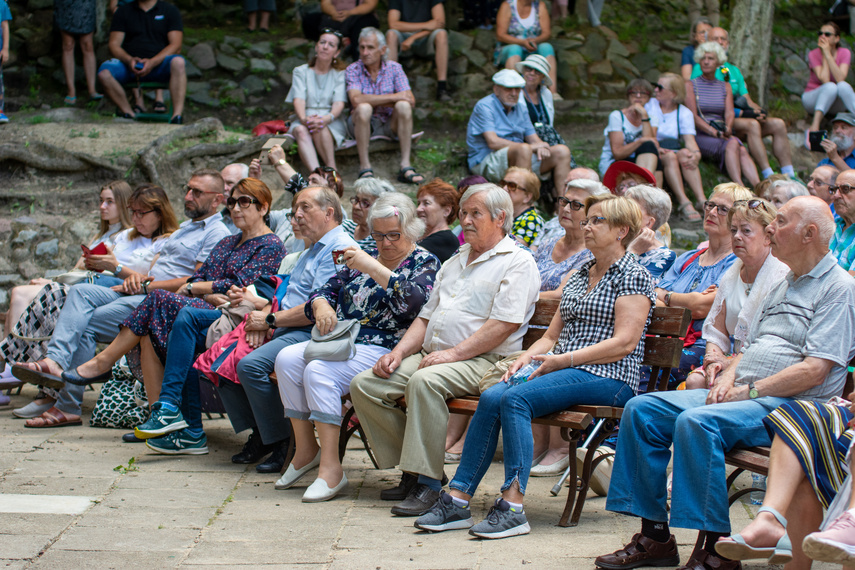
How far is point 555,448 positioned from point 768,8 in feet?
26.7

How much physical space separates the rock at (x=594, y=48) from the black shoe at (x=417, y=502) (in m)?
9.10

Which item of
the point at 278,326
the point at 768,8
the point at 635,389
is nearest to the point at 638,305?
the point at 635,389

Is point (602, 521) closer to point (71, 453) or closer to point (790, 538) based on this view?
point (790, 538)

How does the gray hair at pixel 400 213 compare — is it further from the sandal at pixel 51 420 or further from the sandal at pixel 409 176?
the sandal at pixel 409 176

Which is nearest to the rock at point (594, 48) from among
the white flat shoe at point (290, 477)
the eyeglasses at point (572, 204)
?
the eyeglasses at point (572, 204)

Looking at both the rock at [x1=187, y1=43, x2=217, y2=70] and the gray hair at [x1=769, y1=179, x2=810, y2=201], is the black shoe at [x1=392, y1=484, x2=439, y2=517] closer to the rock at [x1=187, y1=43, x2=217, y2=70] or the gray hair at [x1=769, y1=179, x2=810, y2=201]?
the gray hair at [x1=769, y1=179, x2=810, y2=201]

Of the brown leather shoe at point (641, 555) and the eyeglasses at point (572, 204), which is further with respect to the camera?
the eyeglasses at point (572, 204)

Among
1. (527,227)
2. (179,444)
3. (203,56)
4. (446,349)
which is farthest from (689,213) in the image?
(203,56)

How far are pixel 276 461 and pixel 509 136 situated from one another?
15.1 feet

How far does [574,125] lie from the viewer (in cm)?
1080

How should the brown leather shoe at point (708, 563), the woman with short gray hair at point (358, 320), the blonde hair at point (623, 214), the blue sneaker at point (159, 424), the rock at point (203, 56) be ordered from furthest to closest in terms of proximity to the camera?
the rock at point (203, 56) < the blue sneaker at point (159, 424) < the woman with short gray hair at point (358, 320) < the blonde hair at point (623, 214) < the brown leather shoe at point (708, 563)

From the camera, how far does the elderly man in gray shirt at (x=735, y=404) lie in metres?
3.12

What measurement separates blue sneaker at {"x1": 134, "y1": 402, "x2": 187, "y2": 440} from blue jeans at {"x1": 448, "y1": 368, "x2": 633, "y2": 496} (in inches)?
78.3

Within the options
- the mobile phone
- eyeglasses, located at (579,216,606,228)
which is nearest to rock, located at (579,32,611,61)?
the mobile phone
